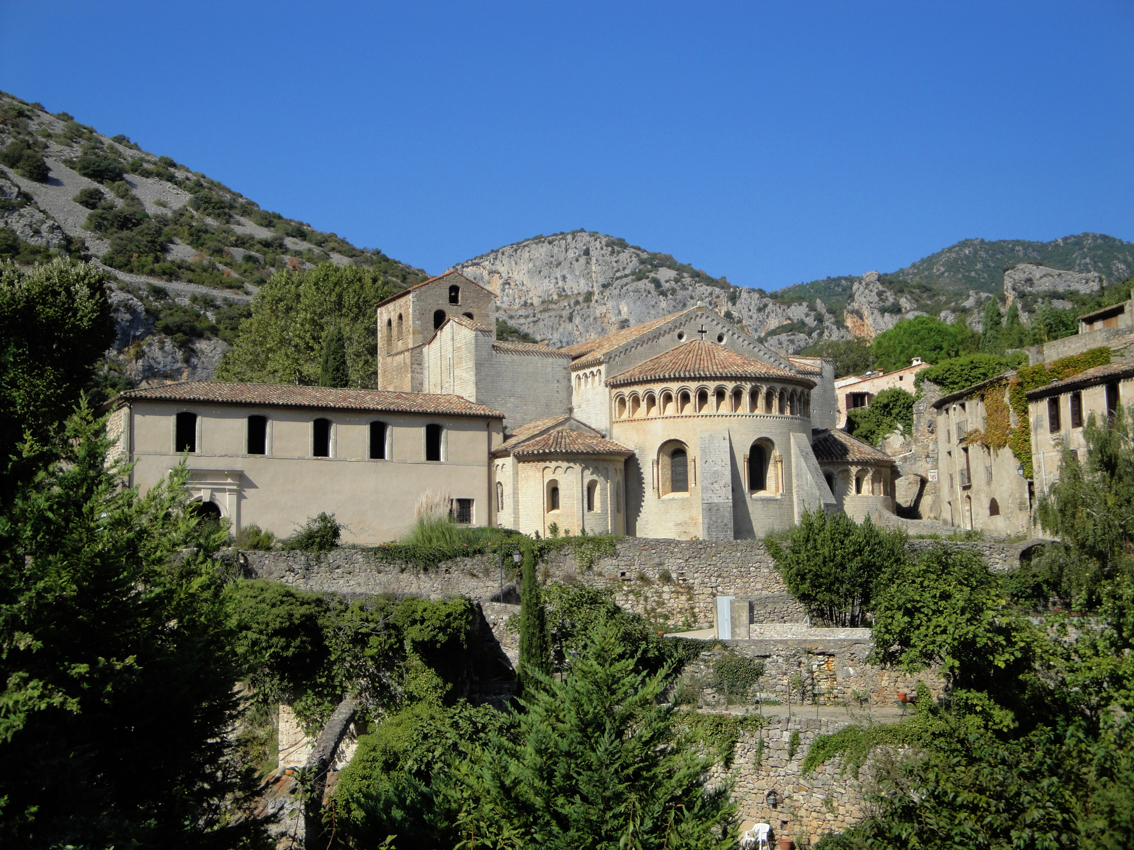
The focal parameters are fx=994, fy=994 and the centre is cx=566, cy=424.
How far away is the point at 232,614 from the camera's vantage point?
Result: 60.6 feet

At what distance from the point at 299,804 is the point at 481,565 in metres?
14.0

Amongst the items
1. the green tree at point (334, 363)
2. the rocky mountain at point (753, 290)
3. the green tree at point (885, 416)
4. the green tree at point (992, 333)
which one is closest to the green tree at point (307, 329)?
the green tree at point (334, 363)

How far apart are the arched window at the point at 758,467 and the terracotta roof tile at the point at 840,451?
15.9ft

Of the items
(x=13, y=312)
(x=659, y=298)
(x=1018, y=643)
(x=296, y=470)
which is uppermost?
(x=659, y=298)

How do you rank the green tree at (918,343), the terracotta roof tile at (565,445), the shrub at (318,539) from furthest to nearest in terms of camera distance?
the green tree at (918,343) < the terracotta roof tile at (565,445) < the shrub at (318,539)

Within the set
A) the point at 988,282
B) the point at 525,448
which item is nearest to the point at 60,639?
the point at 525,448

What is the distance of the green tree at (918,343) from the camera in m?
84.6

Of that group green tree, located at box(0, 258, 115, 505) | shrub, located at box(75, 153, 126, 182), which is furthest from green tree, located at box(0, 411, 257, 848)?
shrub, located at box(75, 153, 126, 182)

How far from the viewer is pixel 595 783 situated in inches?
590

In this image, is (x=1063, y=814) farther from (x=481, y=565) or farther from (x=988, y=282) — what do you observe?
(x=988, y=282)

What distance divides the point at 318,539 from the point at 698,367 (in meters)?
16.2

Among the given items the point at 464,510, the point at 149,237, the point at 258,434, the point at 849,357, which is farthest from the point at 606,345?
the point at 149,237

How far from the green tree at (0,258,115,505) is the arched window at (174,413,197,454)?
11.4m

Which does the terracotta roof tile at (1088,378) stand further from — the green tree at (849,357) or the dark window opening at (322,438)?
the green tree at (849,357)
